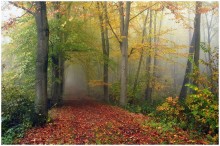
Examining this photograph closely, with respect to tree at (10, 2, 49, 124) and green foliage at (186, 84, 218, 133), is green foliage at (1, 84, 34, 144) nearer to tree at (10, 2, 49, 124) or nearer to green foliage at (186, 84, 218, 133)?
tree at (10, 2, 49, 124)

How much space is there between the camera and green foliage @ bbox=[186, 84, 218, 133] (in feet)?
23.2

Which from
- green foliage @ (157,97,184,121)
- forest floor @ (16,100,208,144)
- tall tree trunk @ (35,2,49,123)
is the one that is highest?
tall tree trunk @ (35,2,49,123)

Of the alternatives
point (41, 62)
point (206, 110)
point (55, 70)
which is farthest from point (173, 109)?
point (55, 70)

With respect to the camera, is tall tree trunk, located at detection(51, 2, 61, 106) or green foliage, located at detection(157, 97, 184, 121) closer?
green foliage, located at detection(157, 97, 184, 121)

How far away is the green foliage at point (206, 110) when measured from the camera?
278 inches

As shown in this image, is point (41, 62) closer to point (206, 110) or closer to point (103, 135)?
point (103, 135)

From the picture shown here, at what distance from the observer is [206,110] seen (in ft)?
23.7

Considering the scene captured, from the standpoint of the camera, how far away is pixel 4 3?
10.4 meters

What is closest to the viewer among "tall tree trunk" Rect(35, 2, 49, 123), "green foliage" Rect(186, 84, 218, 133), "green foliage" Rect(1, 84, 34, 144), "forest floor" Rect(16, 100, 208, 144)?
"forest floor" Rect(16, 100, 208, 144)

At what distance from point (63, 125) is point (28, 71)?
18.3ft

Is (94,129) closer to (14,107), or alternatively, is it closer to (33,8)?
(14,107)

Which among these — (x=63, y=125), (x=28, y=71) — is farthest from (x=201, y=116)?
(x=28, y=71)

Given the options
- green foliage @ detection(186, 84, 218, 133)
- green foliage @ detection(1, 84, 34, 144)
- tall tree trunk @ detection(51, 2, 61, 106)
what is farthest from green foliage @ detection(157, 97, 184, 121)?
tall tree trunk @ detection(51, 2, 61, 106)

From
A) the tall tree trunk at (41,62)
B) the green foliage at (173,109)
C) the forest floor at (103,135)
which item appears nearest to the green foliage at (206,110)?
the forest floor at (103,135)
